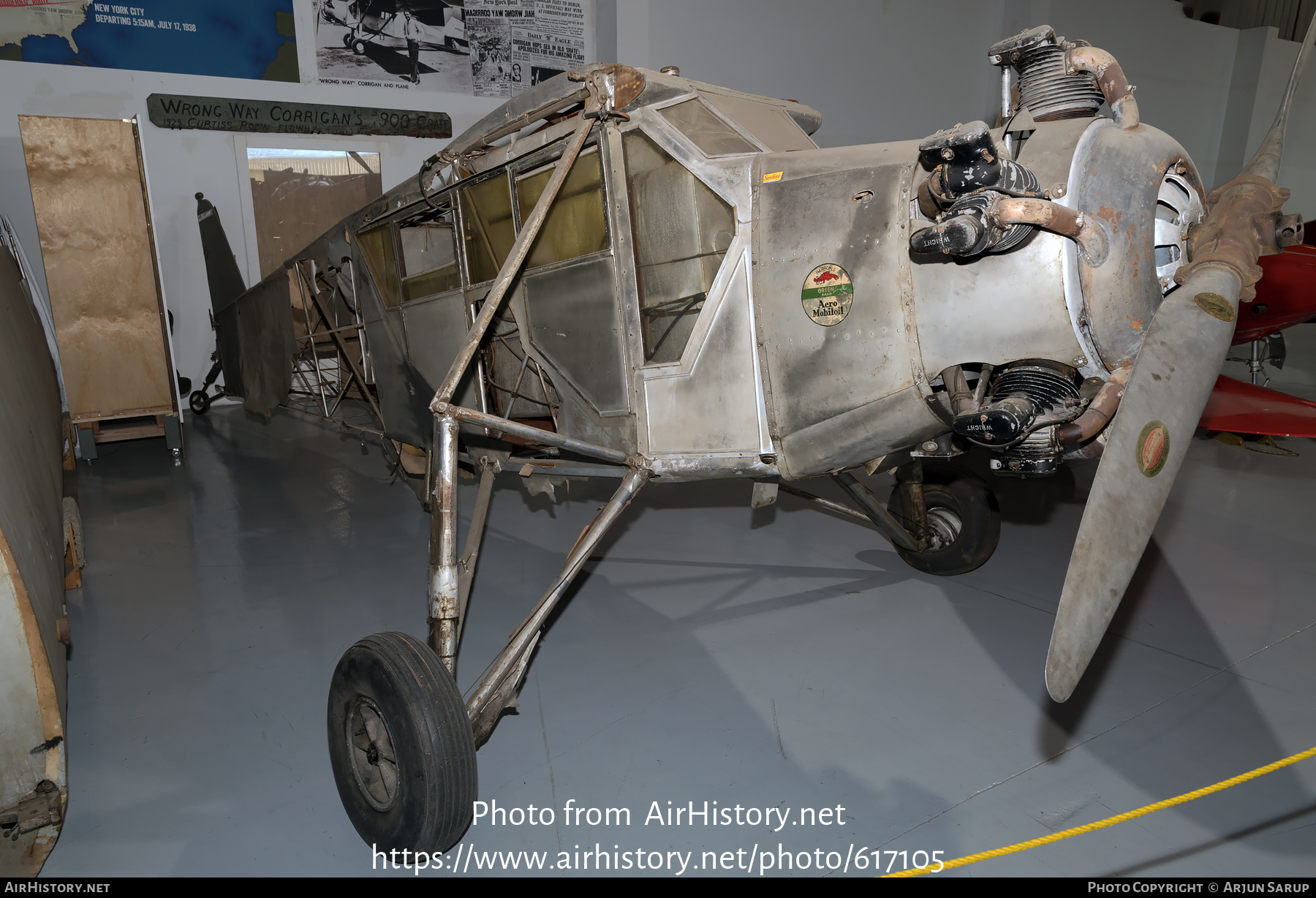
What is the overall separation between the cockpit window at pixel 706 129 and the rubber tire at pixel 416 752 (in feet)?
6.97

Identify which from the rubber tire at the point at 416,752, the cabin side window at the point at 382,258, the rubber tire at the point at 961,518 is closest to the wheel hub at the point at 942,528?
the rubber tire at the point at 961,518

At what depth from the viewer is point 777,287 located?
2.61m

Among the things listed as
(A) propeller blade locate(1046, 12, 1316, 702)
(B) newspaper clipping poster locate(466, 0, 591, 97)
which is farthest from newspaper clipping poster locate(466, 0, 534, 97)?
(A) propeller blade locate(1046, 12, 1316, 702)

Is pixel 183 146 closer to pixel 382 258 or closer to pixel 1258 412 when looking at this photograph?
pixel 382 258

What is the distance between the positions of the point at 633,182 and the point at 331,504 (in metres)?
4.28

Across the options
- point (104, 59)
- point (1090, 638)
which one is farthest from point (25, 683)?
point (104, 59)

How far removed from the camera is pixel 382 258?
4.54 m

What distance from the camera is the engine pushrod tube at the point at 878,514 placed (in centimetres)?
392

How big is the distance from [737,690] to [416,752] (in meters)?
1.44

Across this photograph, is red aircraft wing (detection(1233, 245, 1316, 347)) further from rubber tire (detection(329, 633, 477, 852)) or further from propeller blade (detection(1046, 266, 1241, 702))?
rubber tire (detection(329, 633, 477, 852))

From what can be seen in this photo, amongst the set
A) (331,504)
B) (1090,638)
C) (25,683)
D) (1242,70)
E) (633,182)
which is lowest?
(331,504)

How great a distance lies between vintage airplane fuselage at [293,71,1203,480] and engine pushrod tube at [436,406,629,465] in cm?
22

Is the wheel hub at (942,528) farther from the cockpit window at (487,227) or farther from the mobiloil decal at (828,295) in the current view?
the cockpit window at (487,227)

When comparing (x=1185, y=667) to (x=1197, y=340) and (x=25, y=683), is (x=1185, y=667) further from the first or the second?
(x=25, y=683)
